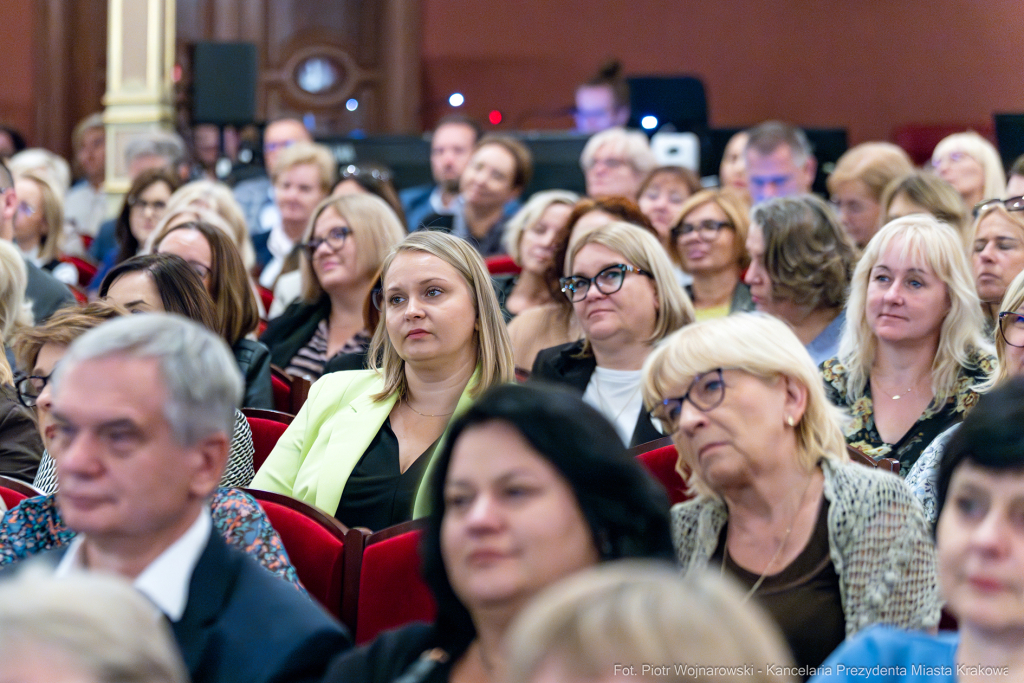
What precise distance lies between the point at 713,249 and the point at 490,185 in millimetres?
1589

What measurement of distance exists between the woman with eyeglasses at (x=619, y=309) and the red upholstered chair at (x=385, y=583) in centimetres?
109

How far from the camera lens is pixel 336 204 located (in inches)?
155

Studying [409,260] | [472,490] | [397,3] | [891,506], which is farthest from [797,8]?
[472,490]

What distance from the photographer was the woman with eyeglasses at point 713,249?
3918 millimetres

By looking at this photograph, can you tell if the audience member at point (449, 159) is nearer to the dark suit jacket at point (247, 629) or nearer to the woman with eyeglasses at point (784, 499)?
the woman with eyeglasses at point (784, 499)

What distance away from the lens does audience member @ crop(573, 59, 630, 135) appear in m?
7.30

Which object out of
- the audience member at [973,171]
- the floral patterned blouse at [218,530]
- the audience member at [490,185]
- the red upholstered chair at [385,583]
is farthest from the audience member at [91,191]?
the red upholstered chair at [385,583]

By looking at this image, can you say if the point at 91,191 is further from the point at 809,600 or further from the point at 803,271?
the point at 809,600

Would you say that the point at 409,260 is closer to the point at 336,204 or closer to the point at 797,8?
the point at 336,204

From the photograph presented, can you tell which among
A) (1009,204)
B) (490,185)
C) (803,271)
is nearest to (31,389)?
(803,271)

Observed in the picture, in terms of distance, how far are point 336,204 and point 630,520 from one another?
8.87 ft

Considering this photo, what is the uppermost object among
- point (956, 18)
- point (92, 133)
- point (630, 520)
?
point (956, 18)

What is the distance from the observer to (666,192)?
4742 mm

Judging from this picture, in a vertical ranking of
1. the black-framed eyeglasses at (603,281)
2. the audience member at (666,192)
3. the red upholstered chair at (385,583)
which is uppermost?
the audience member at (666,192)
